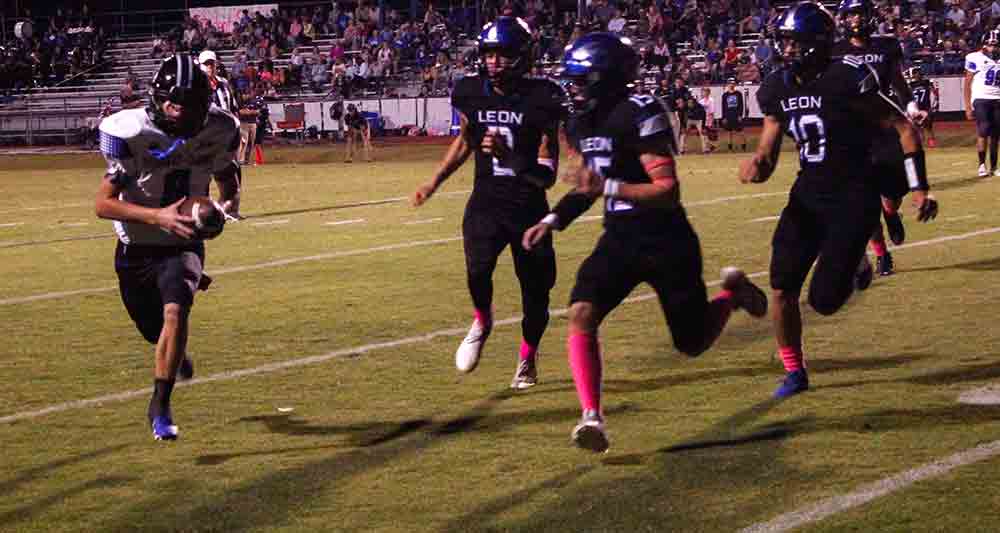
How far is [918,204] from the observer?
7094mm

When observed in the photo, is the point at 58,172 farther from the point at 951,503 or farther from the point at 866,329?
the point at 951,503

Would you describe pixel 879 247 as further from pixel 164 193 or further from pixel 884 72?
pixel 164 193

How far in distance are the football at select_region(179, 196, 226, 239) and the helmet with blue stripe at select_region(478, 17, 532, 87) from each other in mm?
1665

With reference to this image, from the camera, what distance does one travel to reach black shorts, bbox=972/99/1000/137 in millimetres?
17922

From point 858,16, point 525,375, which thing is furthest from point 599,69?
point 858,16

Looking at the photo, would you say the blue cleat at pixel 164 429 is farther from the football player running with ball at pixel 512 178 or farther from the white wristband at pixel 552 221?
the white wristband at pixel 552 221

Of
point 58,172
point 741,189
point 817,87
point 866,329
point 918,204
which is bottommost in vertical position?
point 58,172

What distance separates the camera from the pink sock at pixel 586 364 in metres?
5.73

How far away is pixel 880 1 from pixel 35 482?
28.3 metres

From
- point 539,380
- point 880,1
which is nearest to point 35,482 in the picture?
point 539,380

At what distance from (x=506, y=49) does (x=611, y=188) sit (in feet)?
5.29

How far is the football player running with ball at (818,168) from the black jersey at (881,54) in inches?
183

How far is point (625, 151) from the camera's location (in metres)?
5.79

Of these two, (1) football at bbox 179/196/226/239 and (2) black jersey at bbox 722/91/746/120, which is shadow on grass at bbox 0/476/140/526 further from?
(2) black jersey at bbox 722/91/746/120
